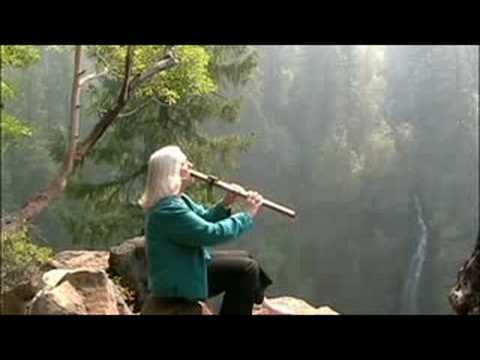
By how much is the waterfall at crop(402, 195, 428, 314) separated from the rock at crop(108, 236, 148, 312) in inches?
848

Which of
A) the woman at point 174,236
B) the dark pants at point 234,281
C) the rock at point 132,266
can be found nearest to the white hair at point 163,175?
the woman at point 174,236

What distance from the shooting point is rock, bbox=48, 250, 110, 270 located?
7539 mm

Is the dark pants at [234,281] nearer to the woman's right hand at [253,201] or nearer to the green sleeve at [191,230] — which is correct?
the woman's right hand at [253,201]

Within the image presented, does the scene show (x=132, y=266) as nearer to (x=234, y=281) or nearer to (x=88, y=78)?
(x=88, y=78)

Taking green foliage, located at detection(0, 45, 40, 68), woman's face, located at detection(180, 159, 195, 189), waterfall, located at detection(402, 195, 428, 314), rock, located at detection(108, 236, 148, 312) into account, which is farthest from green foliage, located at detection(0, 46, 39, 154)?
waterfall, located at detection(402, 195, 428, 314)

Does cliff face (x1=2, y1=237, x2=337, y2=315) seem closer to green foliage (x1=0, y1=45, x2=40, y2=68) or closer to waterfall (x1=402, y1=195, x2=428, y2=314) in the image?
green foliage (x1=0, y1=45, x2=40, y2=68)

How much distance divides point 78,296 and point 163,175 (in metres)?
1.35

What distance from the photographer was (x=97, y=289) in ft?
13.3

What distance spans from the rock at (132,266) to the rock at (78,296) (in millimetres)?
1831

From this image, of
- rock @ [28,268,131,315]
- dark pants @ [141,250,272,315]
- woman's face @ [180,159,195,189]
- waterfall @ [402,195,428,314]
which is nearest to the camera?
woman's face @ [180,159,195,189]

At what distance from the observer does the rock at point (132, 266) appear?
6.12 metres

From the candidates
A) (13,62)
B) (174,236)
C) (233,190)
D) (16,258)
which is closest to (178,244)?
(174,236)
